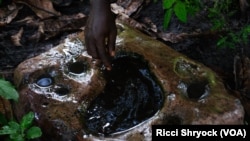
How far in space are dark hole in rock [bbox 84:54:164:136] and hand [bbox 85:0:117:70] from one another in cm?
29

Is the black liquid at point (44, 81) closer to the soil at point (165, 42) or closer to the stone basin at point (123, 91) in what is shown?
the stone basin at point (123, 91)

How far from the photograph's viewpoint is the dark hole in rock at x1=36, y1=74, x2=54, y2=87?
8.84 feet

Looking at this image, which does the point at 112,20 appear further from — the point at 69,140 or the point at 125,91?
the point at 69,140

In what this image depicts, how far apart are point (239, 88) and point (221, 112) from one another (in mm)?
632

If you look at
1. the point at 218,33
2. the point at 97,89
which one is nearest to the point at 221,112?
the point at 97,89

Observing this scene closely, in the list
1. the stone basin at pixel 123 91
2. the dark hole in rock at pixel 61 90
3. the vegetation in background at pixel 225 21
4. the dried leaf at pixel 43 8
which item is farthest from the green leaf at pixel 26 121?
the dried leaf at pixel 43 8

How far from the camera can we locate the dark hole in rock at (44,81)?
270 cm

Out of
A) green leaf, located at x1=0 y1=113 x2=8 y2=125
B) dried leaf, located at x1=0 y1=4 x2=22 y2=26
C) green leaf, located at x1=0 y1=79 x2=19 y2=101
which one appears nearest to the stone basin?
green leaf, located at x1=0 y1=113 x2=8 y2=125

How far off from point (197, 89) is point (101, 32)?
28.8 inches

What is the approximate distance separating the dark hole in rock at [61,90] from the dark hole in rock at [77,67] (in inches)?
5.9

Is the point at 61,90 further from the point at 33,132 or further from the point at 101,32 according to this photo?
the point at 101,32

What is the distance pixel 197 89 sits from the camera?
265 cm

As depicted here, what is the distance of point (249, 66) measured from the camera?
3080mm

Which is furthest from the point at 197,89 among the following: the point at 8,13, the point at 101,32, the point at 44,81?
the point at 8,13
